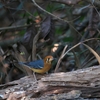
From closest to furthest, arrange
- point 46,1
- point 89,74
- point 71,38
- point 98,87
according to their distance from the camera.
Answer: point 98,87 < point 89,74 < point 46,1 < point 71,38

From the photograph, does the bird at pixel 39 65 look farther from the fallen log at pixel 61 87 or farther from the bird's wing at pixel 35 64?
the fallen log at pixel 61 87

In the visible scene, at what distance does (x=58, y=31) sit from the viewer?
6820 millimetres

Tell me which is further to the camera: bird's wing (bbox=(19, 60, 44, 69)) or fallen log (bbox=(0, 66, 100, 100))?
bird's wing (bbox=(19, 60, 44, 69))

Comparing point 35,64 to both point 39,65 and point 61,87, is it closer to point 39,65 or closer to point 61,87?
point 39,65

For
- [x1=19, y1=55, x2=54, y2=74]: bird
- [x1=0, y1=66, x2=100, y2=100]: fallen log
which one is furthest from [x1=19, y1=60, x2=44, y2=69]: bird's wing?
[x1=0, y1=66, x2=100, y2=100]: fallen log

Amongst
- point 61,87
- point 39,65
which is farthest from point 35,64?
point 61,87

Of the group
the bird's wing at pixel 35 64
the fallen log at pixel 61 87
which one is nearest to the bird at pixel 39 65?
the bird's wing at pixel 35 64

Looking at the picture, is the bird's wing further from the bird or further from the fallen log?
the fallen log

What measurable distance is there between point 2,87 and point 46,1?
179 cm

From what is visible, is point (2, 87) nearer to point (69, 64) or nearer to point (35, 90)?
point (35, 90)

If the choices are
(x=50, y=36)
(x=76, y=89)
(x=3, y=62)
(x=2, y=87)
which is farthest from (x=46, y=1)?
(x=76, y=89)

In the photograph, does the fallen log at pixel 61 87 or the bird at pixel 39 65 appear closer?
the fallen log at pixel 61 87

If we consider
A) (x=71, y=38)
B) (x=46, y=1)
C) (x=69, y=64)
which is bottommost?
(x=69, y=64)

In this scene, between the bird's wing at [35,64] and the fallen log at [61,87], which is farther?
the bird's wing at [35,64]
